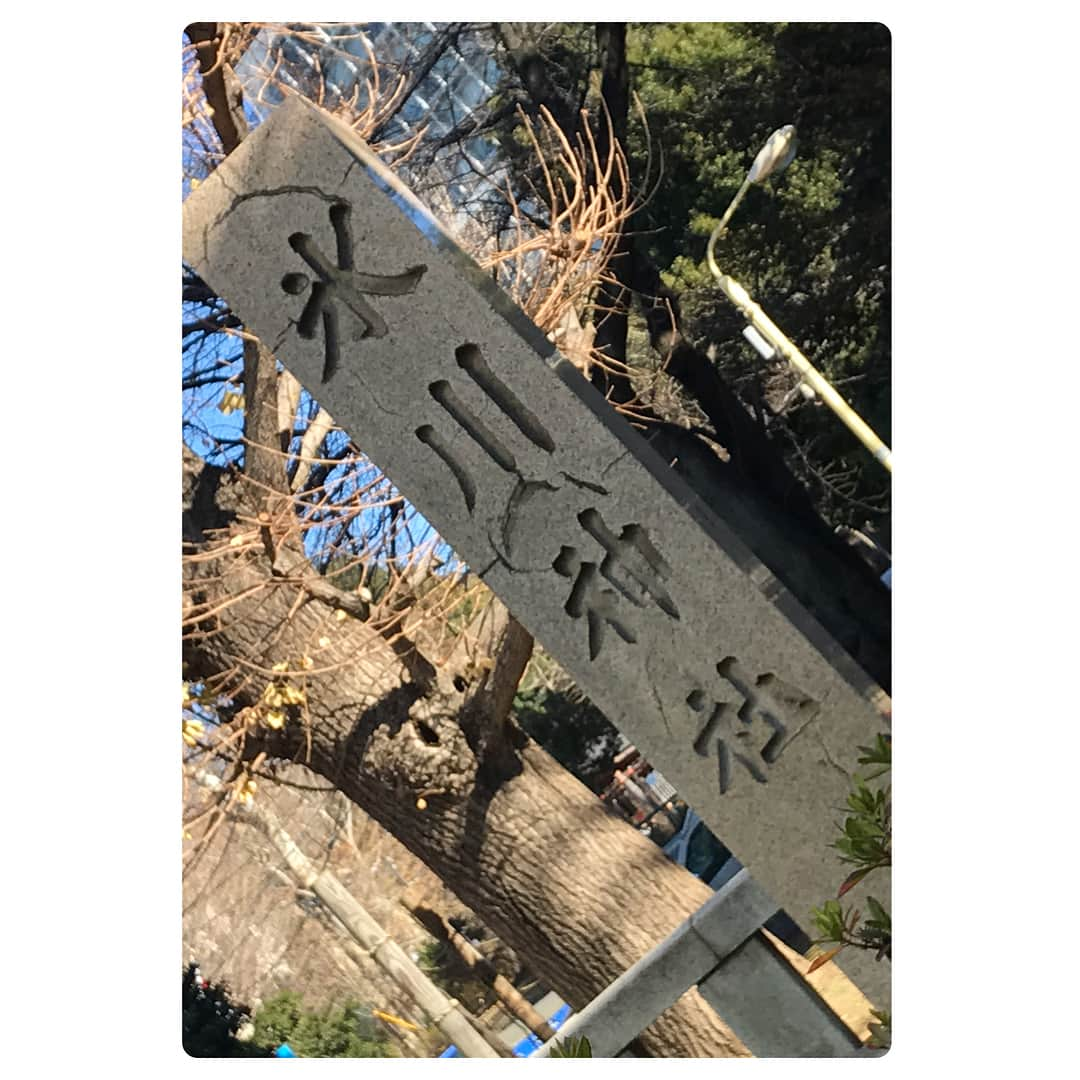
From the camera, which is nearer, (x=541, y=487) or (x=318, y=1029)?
(x=541, y=487)

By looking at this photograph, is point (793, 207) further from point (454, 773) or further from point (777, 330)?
point (454, 773)

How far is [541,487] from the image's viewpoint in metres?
1.73

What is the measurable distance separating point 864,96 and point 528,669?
4.23 ft

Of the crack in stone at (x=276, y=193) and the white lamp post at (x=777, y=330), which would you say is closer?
the crack in stone at (x=276, y=193)

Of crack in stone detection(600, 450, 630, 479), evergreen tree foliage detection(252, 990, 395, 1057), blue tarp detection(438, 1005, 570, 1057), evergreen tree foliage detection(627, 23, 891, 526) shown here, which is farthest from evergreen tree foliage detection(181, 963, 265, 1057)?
evergreen tree foliage detection(627, 23, 891, 526)

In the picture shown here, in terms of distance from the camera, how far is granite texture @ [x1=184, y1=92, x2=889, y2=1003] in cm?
A: 172

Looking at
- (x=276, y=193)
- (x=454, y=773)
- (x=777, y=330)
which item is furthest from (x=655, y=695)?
(x=276, y=193)

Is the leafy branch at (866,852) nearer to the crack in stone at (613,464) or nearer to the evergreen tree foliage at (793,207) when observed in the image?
the crack in stone at (613,464)

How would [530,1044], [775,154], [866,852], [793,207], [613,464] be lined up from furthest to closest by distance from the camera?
1. [793,207]
2. [530,1044]
3. [775,154]
4. [613,464]
5. [866,852]

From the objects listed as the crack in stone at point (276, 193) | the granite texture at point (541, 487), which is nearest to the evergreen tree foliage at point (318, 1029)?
the granite texture at point (541, 487)

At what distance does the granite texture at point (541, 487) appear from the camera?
5.65 ft

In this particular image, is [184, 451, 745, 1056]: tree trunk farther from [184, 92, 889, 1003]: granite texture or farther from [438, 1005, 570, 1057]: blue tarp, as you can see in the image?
[184, 92, 889, 1003]: granite texture

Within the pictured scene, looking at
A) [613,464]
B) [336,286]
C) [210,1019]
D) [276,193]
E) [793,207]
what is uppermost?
[276,193]

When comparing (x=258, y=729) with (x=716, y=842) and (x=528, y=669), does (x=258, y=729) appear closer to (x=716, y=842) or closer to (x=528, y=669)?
(x=528, y=669)
